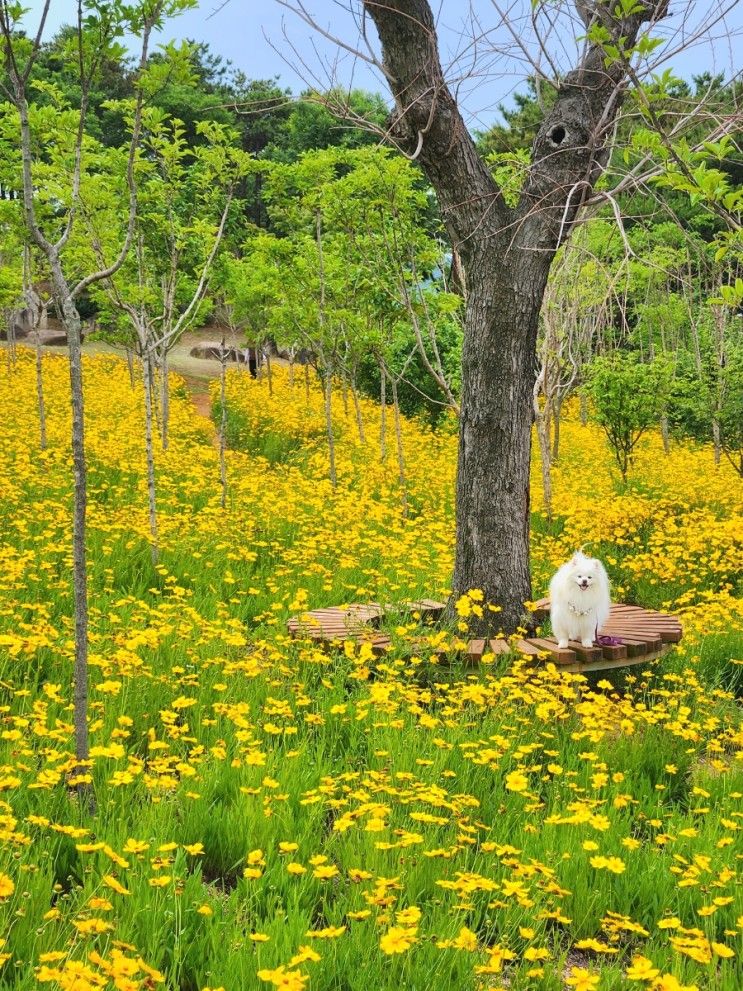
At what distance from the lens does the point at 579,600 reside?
573 centimetres

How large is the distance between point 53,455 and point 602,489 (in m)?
9.05

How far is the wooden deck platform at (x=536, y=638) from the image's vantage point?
5.63 meters

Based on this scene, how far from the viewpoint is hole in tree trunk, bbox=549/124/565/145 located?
6.28 metres

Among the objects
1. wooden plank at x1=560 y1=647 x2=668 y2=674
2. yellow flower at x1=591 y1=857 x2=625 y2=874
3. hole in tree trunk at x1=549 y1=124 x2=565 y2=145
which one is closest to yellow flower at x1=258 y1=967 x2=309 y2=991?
yellow flower at x1=591 y1=857 x2=625 y2=874

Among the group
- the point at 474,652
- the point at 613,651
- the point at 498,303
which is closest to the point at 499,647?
the point at 474,652

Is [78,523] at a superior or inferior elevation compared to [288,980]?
superior

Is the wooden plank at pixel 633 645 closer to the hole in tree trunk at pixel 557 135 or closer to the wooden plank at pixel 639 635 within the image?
the wooden plank at pixel 639 635

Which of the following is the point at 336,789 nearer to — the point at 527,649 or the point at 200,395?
the point at 527,649

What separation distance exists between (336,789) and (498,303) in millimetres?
3939

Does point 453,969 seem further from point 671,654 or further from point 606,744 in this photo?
point 671,654

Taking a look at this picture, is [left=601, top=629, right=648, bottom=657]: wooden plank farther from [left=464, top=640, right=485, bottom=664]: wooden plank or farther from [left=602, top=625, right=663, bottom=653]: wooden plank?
[left=464, top=640, right=485, bottom=664]: wooden plank

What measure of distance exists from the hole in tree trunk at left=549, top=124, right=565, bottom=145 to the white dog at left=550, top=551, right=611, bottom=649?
3093 millimetres

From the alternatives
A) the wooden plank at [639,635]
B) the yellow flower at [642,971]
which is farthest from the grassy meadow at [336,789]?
the wooden plank at [639,635]

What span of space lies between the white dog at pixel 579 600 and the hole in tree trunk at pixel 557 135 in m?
3.09
